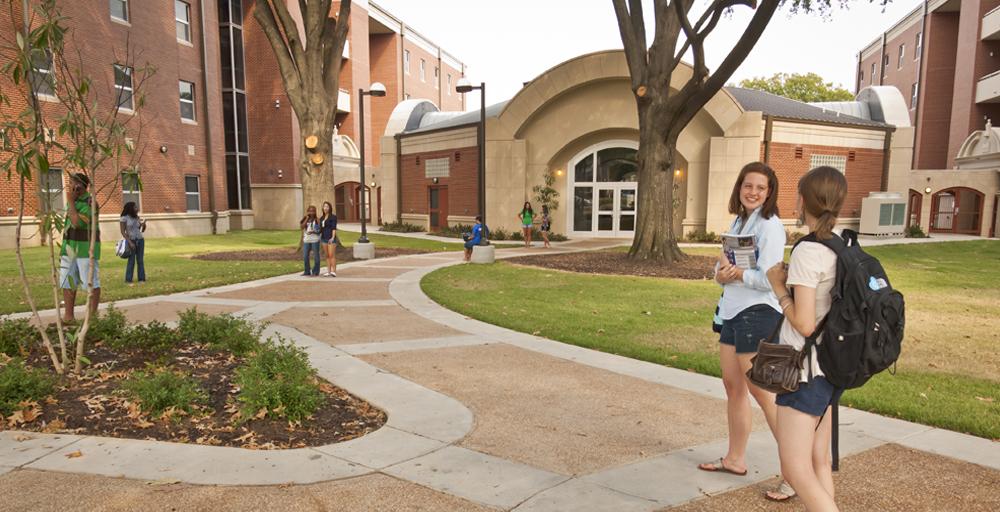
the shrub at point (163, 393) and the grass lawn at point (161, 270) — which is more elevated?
the shrub at point (163, 393)

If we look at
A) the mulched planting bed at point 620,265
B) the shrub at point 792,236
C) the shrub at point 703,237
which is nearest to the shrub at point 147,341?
the mulched planting bed at point 620,265

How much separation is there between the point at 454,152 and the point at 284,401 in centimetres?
2503

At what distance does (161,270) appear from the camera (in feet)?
46.7

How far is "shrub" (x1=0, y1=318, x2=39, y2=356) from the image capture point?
5.84m

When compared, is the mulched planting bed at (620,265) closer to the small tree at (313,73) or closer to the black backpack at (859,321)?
the small tree at (313,73)

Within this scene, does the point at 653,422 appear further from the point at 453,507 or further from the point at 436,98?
the point at 436,98

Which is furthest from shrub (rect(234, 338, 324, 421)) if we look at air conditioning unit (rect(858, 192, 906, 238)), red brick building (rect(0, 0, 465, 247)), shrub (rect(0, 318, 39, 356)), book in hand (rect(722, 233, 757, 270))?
air conditioning unit (rect(858, 192, 906, 238))

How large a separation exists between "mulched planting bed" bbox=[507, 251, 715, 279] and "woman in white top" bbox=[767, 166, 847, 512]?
→ 458 inches

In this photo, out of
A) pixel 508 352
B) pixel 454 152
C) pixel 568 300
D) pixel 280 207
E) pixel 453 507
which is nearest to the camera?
pixel 453 507

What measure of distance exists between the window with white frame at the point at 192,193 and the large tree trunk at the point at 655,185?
21.9m

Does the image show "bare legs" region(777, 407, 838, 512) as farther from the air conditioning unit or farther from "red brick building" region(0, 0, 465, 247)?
the air conditioning unit

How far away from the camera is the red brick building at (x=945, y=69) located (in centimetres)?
3250

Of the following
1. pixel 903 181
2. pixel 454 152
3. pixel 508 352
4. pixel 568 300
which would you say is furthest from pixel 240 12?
pixel 903 181

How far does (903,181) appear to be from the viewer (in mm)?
26781
